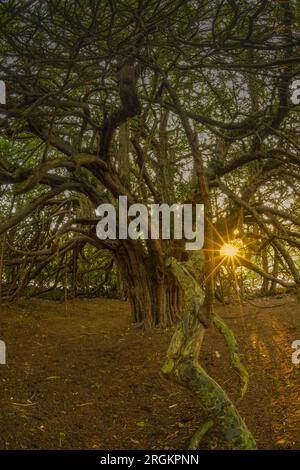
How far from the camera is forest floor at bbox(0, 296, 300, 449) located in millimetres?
3361

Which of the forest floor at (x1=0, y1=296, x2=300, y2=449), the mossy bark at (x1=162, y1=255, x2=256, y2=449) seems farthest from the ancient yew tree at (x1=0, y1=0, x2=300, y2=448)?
the forest floor at (x1=0, y1=296, x2=300, y2=449)

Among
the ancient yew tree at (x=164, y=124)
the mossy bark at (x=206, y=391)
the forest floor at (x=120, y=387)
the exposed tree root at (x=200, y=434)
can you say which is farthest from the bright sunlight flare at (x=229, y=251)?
the exposed tree root at (x=200, y=434)

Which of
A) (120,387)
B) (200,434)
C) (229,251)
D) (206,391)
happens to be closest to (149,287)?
(120,387)

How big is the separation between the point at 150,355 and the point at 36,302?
4319 millimetres

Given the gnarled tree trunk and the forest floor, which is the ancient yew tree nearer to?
the gnarled tree trunk

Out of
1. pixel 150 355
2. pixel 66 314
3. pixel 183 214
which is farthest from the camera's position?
pixel 66 314

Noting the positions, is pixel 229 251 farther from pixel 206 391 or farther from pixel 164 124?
pixel 164 124

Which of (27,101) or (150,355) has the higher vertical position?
(27,101)

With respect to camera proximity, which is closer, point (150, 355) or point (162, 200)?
point (150, 355)

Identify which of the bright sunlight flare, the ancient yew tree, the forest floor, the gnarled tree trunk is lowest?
the forest floor

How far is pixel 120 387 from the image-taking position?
14.3 feet

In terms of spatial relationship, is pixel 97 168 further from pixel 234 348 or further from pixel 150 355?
pixel 234 348
